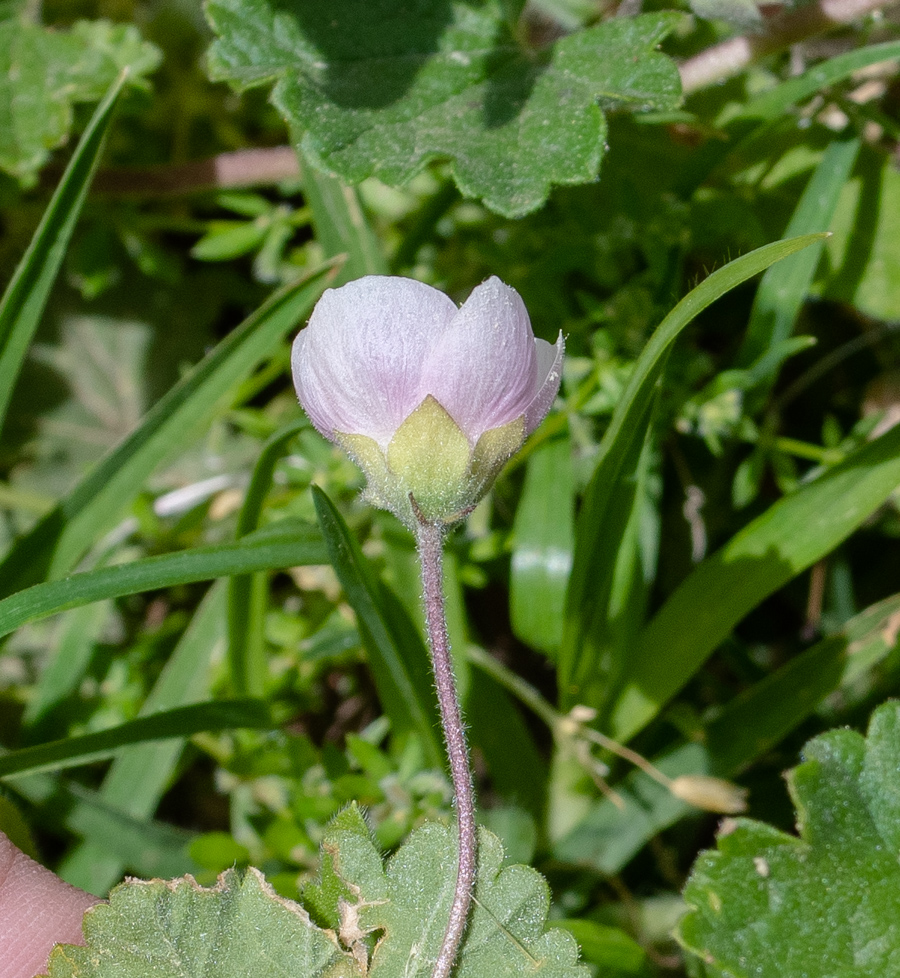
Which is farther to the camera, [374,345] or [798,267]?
[798,267]

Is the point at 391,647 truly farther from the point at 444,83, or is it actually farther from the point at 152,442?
the point at 444,83

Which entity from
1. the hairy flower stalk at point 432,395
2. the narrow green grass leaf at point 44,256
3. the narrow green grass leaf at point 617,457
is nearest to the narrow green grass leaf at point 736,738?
the narrow green grass leaf at point 617,457

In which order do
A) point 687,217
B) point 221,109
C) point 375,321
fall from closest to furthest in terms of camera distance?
point 375,321, point 687,217, point 221,109

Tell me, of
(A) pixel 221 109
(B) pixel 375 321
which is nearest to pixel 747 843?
(B) pixel 375 321

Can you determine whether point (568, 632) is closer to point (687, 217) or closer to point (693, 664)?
point (693, 664)

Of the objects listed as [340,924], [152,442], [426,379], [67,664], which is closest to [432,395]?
[426,379]

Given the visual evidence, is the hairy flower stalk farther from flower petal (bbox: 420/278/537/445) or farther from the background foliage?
the background foliage

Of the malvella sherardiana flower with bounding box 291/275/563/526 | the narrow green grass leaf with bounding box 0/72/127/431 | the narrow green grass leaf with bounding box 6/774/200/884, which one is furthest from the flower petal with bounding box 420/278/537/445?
the narrow green grass leaf with bounding box 6/774/200/884
